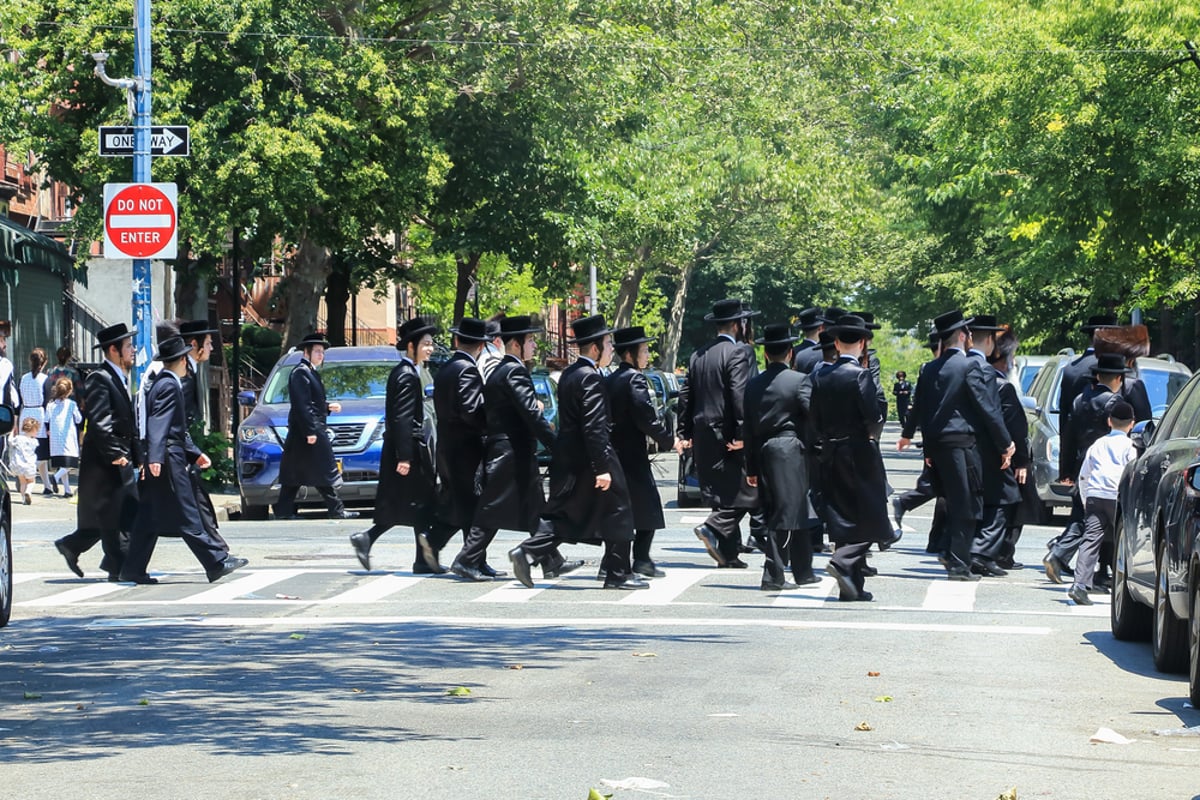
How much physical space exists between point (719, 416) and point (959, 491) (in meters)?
2.22

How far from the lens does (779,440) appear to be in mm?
14719

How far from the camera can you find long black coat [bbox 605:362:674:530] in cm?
1516

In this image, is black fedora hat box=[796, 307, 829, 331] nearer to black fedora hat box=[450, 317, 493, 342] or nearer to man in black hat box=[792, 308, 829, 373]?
man in black hat box=[792, 308, 829, 373]

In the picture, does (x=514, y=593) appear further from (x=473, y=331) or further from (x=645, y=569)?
(x=473, y=331)

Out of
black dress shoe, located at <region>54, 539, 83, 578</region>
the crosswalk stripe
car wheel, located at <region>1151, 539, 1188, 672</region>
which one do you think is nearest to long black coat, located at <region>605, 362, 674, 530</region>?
the crosswalk stripe

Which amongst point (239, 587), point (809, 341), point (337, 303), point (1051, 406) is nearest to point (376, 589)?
point (239, 587)

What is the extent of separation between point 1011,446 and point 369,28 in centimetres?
2154

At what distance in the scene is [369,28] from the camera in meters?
35.0

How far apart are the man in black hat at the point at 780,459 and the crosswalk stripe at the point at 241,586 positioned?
3.65 metres

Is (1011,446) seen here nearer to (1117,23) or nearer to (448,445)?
(448,445)

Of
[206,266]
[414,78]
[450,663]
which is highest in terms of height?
[414,78]

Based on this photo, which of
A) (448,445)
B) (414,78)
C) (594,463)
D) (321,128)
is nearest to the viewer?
(594,463)

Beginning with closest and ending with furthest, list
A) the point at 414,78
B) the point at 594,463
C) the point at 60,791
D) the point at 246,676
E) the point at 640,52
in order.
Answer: the point at 60,791, the point at 246,676, the point at 594,463, the point at 414,78, the point at 640,52

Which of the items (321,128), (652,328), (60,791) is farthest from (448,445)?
(652,328)
